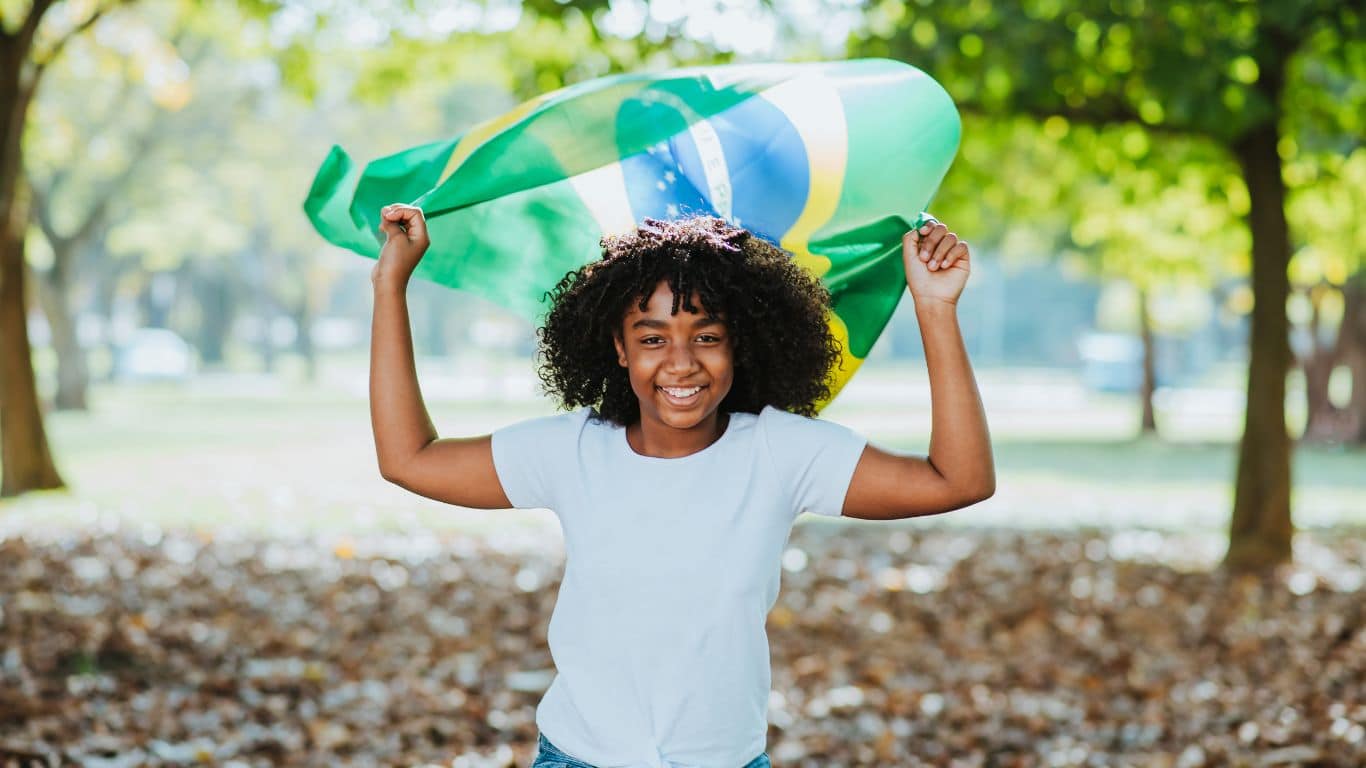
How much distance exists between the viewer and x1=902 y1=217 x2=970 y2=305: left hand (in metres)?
2.85

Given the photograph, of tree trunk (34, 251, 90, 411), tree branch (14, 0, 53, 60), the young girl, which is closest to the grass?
→ tree trunk (34, 251, 90, 411)

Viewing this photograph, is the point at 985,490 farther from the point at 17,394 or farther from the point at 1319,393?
the point at 1319,393

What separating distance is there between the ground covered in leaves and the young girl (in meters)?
3.42

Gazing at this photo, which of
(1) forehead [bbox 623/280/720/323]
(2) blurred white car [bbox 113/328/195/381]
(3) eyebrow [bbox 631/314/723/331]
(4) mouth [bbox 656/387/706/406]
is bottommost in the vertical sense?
(2) blurred white car [bbox 113/328/195/381]

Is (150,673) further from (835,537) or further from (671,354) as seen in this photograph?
(835,537)

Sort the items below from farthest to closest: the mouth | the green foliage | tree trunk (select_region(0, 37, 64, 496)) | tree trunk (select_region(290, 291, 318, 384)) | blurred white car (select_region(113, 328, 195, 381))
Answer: tree trunk (select_region(290, 291, 318, 384))
blurred white car (select_region(113, 328, 195, 381))
tree trunk (select_region(0, 37, 64, 496))
the green foliage
the mouth

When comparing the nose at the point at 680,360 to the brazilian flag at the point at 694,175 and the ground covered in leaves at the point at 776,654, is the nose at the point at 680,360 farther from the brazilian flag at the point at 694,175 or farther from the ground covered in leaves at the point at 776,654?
the ground covered in leaves at the point at 776,654

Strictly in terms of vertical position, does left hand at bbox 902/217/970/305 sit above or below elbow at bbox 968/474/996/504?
above

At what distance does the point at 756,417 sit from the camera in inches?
116

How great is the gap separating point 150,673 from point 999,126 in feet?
23.1

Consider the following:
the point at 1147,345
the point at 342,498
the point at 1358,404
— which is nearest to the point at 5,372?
the point at 342,498

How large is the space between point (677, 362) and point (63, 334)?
30.7 metres

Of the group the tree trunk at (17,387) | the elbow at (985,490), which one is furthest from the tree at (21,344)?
the elbow at (985,490)

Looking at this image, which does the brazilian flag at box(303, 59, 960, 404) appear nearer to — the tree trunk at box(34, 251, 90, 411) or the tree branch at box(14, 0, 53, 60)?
the tree branch at box(14, 0, 53, 60)
